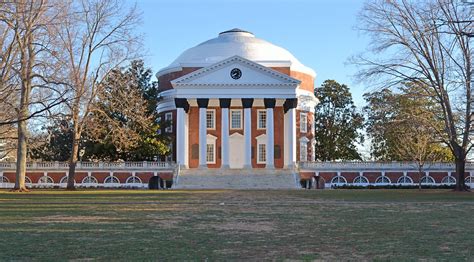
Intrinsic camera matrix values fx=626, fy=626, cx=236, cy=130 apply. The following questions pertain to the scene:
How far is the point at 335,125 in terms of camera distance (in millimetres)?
72000

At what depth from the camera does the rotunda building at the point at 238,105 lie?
5788 cm

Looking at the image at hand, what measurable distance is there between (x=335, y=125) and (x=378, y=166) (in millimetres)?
15539

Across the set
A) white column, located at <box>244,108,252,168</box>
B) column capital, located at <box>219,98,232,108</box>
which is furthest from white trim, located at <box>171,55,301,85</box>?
white column, located at <box>244,108,252,168</box>

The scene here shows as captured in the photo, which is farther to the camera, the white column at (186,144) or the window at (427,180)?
the white column at (186,144)

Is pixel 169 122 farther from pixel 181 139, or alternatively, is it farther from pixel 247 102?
pixel 247 102

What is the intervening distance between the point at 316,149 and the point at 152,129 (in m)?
22.6

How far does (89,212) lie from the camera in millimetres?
19672

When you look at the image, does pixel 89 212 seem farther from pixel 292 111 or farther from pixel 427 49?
pixel 292 111

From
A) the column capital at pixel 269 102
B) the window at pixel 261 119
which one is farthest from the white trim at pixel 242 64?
the window at pixel 261 119

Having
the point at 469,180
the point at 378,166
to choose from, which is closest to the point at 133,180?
the point at 378,166

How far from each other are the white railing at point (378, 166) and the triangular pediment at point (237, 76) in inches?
310

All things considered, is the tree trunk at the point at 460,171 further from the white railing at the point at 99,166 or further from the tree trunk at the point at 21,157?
the tree trunk at the point at 21,157

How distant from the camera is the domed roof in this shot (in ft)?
215

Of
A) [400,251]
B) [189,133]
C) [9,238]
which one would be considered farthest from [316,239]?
[189,133]
